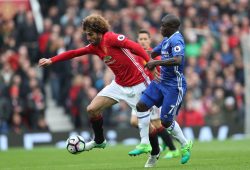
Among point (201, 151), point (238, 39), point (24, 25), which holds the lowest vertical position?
point (201, 151)

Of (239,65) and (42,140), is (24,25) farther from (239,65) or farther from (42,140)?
(239,65)

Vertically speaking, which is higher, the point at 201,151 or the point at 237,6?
the point at 237,6

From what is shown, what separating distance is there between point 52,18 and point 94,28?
37.5 feet

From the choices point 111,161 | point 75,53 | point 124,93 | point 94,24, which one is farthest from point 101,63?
point 94,24

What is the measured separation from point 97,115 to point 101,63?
1043cm

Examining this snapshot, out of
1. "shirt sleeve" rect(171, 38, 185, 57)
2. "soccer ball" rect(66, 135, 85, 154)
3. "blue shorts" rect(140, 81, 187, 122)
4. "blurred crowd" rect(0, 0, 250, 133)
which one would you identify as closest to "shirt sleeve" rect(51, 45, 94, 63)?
"blue shorts" rect(140, 81, 187, 122)

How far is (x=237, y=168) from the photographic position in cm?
1222

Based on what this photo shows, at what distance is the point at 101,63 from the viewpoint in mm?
23891

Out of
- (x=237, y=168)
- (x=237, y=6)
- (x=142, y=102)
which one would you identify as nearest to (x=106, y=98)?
(x=142, y=102)

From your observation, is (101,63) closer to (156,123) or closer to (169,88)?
(156,123)

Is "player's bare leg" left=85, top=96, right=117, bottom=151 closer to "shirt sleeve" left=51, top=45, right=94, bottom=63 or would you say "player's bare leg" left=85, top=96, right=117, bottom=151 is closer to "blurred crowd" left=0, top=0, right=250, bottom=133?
"shirt sleeve" left=51, top=45, right=94, bottom=63

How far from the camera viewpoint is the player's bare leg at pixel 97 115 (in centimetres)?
1347

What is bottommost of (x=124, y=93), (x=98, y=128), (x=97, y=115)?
(x=98, y=128)

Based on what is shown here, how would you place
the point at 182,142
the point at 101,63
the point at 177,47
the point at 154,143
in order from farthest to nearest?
the point at 101,63 → the point at 154,143 → the point at 182,142 → the point at 177,47
